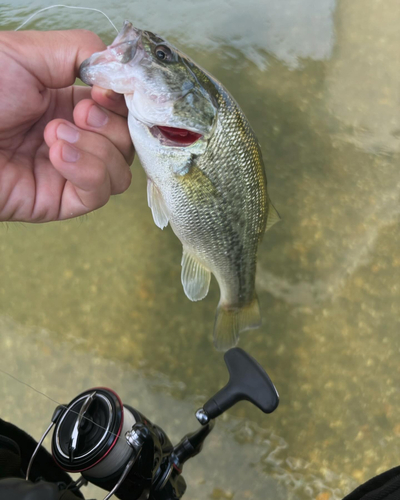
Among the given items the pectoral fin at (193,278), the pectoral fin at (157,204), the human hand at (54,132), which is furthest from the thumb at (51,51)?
the pectoral fin at (193,278)

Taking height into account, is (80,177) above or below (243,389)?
above

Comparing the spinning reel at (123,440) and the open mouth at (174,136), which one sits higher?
the open mouth at (174,136)

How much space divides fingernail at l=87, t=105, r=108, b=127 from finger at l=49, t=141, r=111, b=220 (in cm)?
9

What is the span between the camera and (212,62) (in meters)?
1.96

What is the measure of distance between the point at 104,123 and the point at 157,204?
261 millimetres

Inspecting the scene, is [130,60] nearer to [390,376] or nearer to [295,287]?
[295,287]

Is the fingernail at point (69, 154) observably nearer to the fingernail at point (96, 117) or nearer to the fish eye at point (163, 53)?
the fingernail at point (96, 117)

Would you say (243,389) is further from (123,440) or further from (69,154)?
(69,154)

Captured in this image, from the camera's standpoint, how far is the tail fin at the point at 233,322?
1.28 meters

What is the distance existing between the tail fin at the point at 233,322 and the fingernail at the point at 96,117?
75cm

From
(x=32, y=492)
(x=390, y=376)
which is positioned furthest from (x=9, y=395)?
(x=390, y=376)

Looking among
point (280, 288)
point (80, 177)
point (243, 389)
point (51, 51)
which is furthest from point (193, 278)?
point (51, 51)

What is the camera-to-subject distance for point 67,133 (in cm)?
81

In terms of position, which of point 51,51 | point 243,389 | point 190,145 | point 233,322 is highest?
point 51,51
